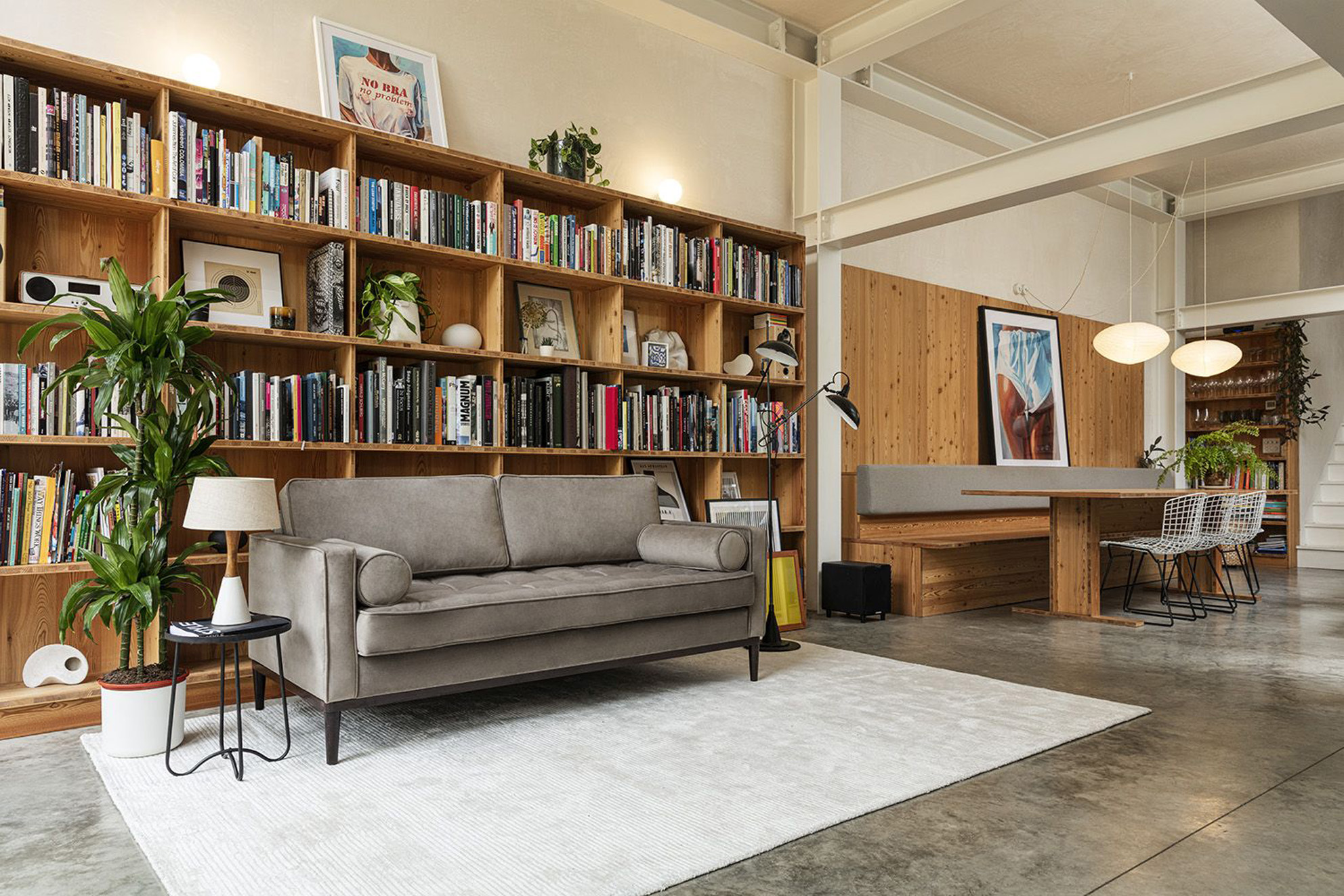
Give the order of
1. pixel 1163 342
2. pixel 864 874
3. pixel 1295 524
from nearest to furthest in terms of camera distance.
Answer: pixel 864 874, pixel 1163 342, pixel 1295 524

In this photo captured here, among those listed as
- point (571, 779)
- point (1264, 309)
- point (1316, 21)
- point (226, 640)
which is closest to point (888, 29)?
point (1316, 21)

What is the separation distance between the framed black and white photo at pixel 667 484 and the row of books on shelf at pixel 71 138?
9.57 feet

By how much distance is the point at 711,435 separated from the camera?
220 inches

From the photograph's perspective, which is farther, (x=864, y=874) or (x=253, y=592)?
(x=253, y=592)

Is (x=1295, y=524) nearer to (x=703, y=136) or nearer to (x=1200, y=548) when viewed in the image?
(x=1200, y=548)

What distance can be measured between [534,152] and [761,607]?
270 cm

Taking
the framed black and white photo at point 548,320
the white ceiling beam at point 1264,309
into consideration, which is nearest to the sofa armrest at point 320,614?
the framed black and white photo at point 548,320

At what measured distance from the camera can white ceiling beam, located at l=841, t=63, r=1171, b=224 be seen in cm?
692

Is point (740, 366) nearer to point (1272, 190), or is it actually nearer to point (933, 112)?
point (933, 112)

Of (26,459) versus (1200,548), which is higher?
(26,459)

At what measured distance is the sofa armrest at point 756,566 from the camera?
4.16 m

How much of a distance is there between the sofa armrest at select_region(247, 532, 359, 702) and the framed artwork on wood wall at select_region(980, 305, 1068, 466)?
6.54 meters

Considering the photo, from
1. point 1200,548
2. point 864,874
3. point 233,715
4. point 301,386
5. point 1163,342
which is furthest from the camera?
point 1163,342

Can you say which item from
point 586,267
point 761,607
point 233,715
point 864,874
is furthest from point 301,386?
point 864,874
